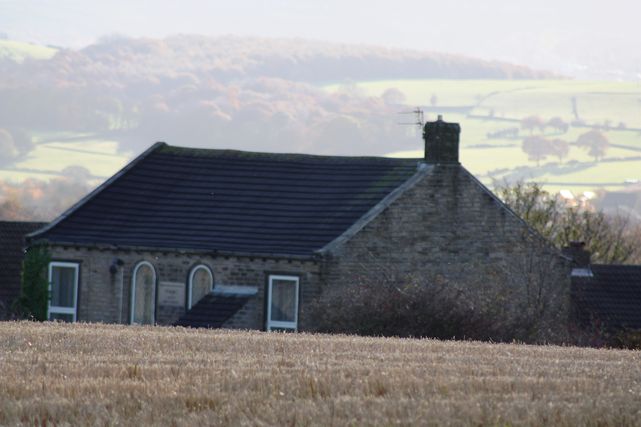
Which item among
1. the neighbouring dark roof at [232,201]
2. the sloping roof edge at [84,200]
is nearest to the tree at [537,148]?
the sloping roof edge at [84,200]

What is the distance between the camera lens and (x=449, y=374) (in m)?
19.0

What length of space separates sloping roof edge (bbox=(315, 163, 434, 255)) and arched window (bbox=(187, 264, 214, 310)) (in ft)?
10.7

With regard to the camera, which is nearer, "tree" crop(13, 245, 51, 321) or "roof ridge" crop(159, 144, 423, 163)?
"tree" crop(13, 245, 51, 321)

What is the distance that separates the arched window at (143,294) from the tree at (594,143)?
121619mm

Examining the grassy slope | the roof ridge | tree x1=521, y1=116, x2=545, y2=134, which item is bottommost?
the grassy slope

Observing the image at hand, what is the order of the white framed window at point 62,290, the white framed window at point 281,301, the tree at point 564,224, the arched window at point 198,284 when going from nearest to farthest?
1. the white framed window at point 281,301
2. the arched window at point 198,284
3. the white framed window at point 62,290
4. the tree at point 564,224

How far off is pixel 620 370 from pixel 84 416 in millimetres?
7489

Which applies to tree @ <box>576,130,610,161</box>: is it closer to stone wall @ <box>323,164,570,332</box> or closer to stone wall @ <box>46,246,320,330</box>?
stone wall @ <box>323,164,570,332</box>

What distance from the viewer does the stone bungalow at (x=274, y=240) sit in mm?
42062

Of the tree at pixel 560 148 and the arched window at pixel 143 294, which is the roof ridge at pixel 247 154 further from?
the tree at pixel 560 148

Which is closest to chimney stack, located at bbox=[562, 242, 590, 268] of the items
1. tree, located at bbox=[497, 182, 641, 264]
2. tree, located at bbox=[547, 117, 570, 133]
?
tree, located at bbox=[497, 182, 641, 264]

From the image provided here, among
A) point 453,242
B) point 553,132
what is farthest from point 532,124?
point 453,242

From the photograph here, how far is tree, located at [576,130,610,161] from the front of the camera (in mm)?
161663

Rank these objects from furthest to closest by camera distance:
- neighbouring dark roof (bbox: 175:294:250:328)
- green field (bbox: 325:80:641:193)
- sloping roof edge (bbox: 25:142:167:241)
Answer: green field (bbox: 325:80:641:193) < sloping roof edge (bbox: 25:142:167:241) < neighbouring dark roof (bbox: 175:294:250:328)
